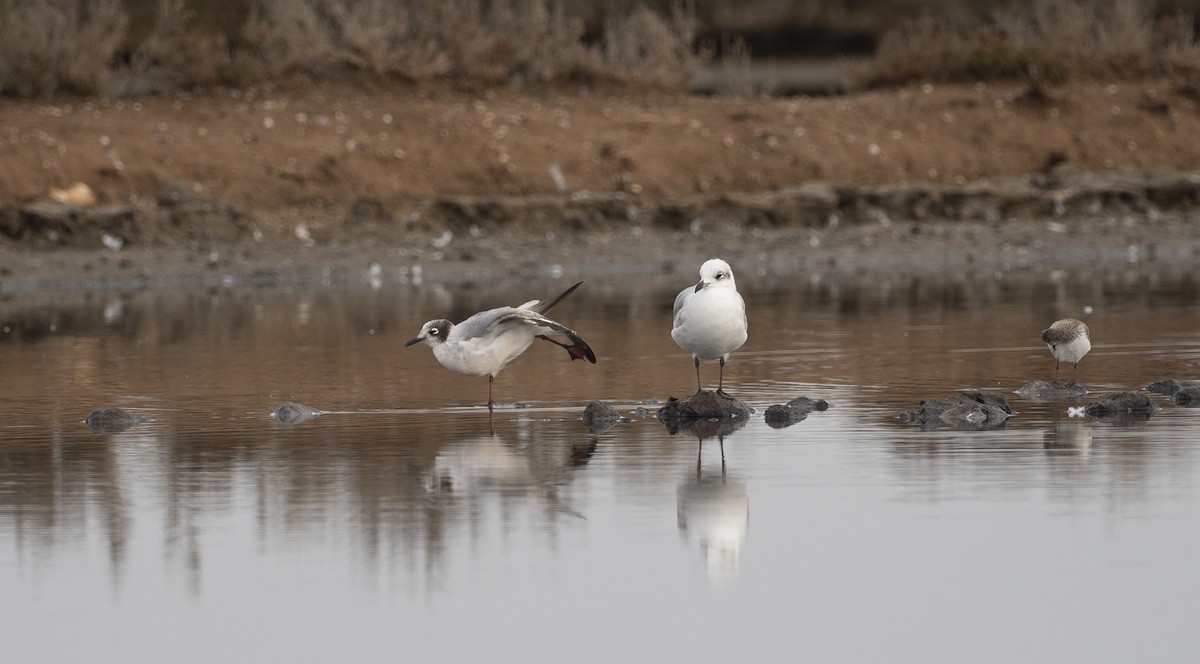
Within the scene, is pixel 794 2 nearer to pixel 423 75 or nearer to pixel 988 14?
pixel 988 14

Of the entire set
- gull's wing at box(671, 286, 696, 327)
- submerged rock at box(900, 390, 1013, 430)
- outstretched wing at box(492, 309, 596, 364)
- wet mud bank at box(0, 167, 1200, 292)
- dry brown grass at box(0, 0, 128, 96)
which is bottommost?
submerged rock at box(900, 390, 1013, 430)

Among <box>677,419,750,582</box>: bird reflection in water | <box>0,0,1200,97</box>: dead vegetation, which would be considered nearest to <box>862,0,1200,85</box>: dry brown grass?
<box>0,0,1200,97</box>: dead vegetation

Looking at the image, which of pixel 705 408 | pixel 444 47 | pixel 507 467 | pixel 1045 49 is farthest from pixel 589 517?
pixel 1045 49

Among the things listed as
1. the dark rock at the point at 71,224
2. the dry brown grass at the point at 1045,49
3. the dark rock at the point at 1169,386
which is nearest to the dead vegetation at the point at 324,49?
the dry brown grass at the point at 1045,49

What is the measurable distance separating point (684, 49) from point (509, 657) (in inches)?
1069

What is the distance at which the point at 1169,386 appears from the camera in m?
10.7

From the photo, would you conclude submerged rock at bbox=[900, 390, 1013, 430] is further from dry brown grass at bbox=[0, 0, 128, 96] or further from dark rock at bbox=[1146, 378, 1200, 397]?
dry brown grass at bbox=[0, 0, 128, 96]

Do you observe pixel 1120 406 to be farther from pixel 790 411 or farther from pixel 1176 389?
pixel 790 411

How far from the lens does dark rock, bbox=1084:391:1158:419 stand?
9.98 metres

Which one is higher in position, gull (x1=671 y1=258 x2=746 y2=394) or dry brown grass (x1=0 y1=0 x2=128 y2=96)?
dry brown grass (x1=0 y1=0 x2=128 y2=96)

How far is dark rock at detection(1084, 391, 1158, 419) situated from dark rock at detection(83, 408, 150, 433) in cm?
504

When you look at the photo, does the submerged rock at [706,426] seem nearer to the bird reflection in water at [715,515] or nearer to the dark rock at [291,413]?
the bird reflection in water at [715,515]

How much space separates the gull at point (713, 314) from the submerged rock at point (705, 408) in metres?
0.08

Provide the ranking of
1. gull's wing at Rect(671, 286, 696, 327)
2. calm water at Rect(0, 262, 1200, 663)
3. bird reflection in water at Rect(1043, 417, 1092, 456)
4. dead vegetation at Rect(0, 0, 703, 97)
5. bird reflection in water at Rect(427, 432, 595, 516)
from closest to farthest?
1. calm water at Rect(0, 262, 1200, 663)
2. bird reflection in water at Rect(427, 432, 595, 516)
3. bird reflection in water at Rect(1043, 417, 1092, 456)
4. gull's wing at Rect(671, 286, 696, 327)
5. dead vegetation at Rect(0, 0, 703, 97)
